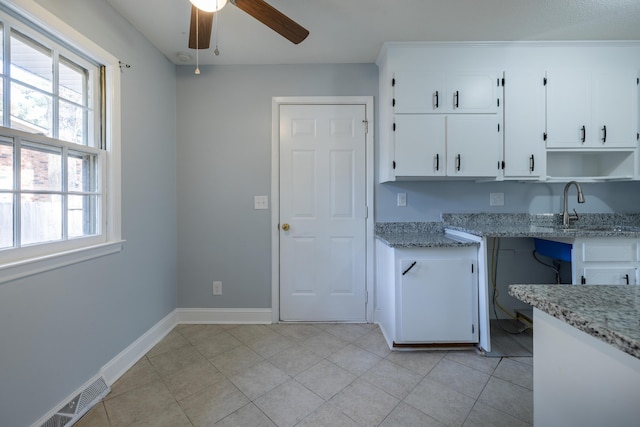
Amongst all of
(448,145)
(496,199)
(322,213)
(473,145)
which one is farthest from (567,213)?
(322,213)

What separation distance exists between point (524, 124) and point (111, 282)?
3252 mm

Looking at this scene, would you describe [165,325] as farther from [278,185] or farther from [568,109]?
[568,109]

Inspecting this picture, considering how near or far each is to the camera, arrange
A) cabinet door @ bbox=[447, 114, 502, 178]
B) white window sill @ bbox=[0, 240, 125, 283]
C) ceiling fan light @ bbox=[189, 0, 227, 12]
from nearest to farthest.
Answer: white window sill @ bbox=[0, 240, 125, 283]
ceiling fan light @ bbox=[189, 0, 227, 12]
cabinet door @ bbox=[447, 114, 502, 178]

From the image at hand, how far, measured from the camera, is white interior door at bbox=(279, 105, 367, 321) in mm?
2367

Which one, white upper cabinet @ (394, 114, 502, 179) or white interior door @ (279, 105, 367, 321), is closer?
white upper cabinet @ (394, 114, 502, 179)

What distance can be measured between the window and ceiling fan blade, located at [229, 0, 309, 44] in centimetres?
98

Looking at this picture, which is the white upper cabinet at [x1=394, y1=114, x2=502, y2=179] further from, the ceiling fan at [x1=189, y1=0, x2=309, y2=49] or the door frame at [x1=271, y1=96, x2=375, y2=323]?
the ceiling fan at [x1=189, y1=0, x2=309, y2=49]

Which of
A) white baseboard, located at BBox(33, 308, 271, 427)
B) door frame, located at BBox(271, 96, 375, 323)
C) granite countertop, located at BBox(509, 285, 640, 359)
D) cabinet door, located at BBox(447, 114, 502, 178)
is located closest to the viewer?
granite countertop, located at BBox(509, 285, 640, 359)

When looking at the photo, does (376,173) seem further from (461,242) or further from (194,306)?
(194,306)

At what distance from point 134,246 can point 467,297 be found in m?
2.45

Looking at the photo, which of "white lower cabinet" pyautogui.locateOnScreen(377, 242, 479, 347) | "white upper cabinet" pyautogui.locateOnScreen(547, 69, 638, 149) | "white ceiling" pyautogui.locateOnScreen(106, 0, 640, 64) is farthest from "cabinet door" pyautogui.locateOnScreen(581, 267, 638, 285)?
"white ceiling" pyautogui.locateOnScreen(106, 0, 640, 64)

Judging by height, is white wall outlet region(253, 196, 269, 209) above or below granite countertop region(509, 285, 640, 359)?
above

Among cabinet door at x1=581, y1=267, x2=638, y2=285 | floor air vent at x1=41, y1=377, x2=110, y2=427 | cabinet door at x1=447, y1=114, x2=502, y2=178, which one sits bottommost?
floor air vent at x1=41, y1=377, x2=110, y2=427

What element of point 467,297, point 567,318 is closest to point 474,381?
point 467,297
